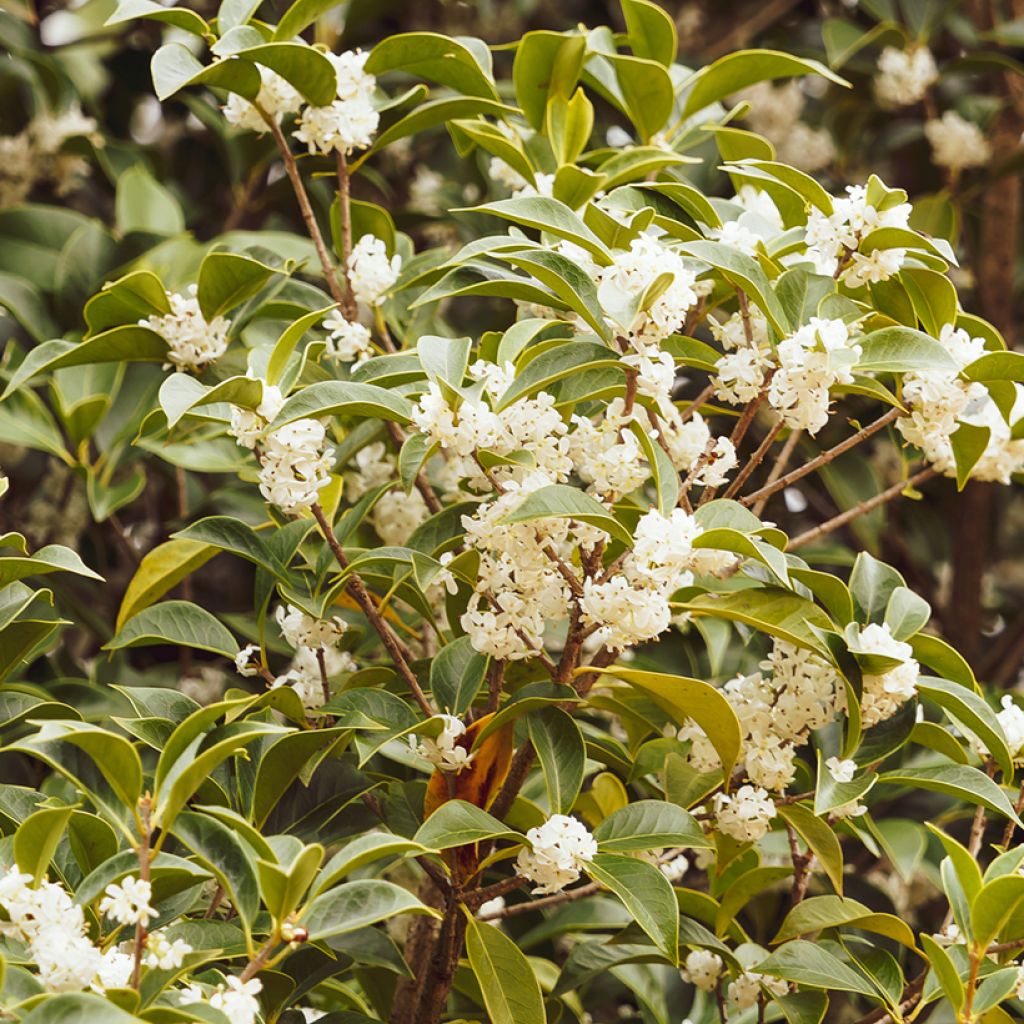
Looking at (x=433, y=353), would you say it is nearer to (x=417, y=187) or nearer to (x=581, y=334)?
(x=581, y=334)

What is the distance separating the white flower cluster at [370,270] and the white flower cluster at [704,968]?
1.91ft

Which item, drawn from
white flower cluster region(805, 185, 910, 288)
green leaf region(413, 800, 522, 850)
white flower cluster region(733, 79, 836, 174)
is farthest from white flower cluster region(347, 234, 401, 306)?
white flower cluster region(733, 79, 836, 174)

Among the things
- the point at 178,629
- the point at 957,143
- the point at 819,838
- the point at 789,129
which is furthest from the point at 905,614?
the point at 789,129

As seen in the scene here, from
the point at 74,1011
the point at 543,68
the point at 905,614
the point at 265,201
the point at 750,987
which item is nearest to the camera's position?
the point at 74,1011

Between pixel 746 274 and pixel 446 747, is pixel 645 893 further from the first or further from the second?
pixel 746 274

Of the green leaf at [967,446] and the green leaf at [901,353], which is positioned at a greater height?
the green leaf at [901,353]

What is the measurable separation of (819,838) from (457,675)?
0.27 metres

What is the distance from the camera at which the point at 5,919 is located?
2.32ft

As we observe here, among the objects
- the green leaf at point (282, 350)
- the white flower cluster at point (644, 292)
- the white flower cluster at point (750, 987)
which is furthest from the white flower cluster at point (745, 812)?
the green leaf at point (282, 350)

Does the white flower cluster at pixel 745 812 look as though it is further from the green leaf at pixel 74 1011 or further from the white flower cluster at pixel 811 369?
the green leaf at pixel 74 1011

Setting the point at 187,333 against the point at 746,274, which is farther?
the point at 187,333

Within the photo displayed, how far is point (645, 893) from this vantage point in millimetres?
767

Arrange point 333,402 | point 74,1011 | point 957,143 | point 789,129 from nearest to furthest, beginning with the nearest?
point 74,1011 < point 333,402 < point 957,143 < point 789,129

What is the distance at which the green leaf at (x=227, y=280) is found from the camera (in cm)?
97
